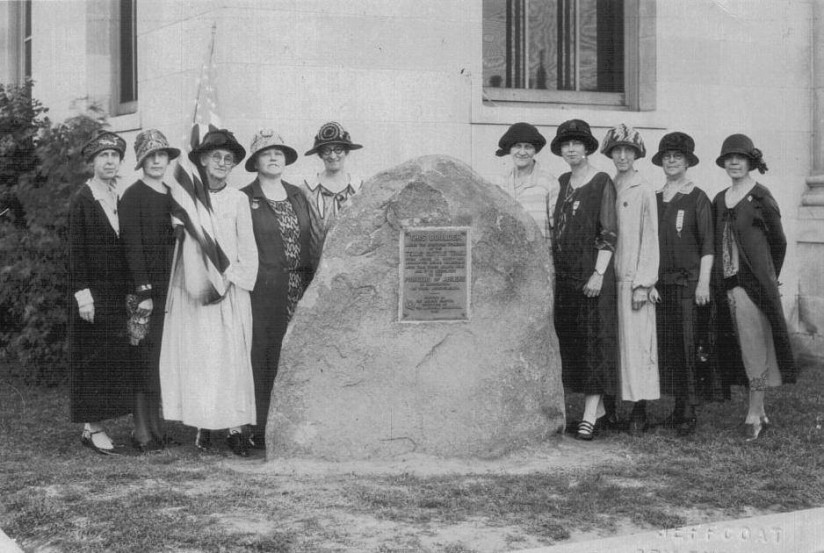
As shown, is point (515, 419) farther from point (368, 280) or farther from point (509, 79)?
point (509, 79)

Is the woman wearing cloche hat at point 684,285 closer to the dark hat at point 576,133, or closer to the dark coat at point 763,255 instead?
the dark coat at point 763,255

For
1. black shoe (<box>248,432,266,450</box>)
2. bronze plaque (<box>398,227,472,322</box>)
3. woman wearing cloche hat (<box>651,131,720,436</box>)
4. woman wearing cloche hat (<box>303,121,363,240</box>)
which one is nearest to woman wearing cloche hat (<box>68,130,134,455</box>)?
black shoe (<box>248,432,266,450</box>)

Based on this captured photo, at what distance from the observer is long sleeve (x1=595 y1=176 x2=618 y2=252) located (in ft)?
24.3

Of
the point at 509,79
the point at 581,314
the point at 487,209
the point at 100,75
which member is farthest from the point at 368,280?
the point at 100,75

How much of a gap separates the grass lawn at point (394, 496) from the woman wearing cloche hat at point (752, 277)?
439 millimetres

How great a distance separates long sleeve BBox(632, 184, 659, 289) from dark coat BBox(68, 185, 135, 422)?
3.38 meters

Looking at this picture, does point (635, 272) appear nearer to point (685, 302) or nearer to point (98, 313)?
point (685, 302)

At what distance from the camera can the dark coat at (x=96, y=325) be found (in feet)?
23.2

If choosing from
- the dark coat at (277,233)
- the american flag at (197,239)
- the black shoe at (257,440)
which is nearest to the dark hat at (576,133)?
the dark coat at (277,233)

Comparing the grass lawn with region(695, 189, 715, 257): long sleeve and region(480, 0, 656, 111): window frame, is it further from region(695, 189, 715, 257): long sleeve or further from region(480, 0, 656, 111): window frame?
region(480, 0, 656, 111): window frame

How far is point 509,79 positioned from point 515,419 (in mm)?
5248

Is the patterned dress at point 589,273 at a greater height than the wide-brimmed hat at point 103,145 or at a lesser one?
lesser

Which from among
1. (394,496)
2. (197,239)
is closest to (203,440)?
(197,239)

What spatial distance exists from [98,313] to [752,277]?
4.26 meters
